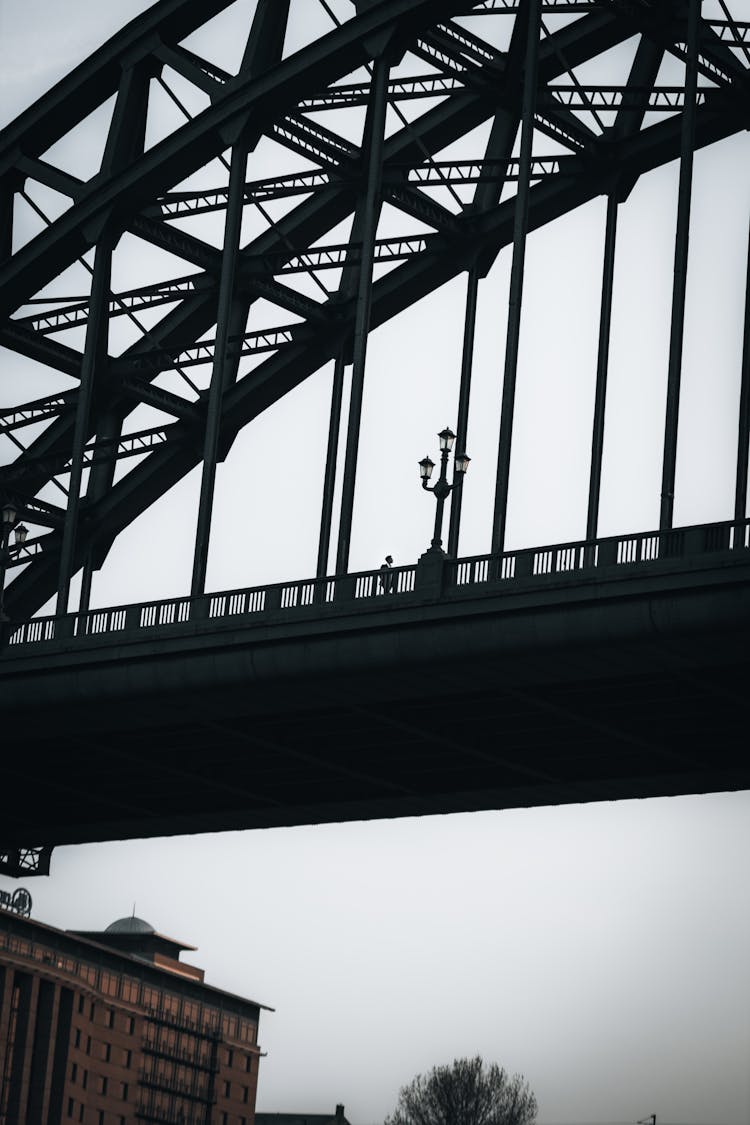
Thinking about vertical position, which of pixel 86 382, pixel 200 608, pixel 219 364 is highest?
pixel 86 382

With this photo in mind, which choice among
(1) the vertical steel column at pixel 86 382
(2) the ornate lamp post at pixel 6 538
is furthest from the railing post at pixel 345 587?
(2) the ornate lamp post at pixel 6 538

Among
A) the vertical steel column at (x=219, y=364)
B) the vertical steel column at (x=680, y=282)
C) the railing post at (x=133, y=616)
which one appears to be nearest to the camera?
the vertical steel column at (x=680, y=282)

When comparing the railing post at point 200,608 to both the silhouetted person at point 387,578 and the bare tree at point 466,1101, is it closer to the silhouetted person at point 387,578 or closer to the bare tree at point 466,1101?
the silhouetted person at point 387,578

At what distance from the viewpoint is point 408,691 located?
49969mm

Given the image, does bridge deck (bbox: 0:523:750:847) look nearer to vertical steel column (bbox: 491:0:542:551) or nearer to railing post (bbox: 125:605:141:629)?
railing post (bbox: 125:605:141:629)

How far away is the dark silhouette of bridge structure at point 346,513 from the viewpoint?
46.8m

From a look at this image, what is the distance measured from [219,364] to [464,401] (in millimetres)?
5942

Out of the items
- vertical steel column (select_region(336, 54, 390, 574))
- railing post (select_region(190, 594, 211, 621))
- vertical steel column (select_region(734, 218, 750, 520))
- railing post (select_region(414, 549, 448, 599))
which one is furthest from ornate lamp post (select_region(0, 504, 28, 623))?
vertical steel column (select_region(734, 218, 750, 520))

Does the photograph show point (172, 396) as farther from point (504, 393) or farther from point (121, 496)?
point (504, 393)

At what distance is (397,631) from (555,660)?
3570mm

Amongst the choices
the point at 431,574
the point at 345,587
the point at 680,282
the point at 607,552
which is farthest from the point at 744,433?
the point at 345,587

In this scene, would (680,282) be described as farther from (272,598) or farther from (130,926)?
(130,926)

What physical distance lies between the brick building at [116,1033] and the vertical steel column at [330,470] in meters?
82.8

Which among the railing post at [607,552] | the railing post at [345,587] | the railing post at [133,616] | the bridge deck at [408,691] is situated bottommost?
the bridge deck at [408,691]
